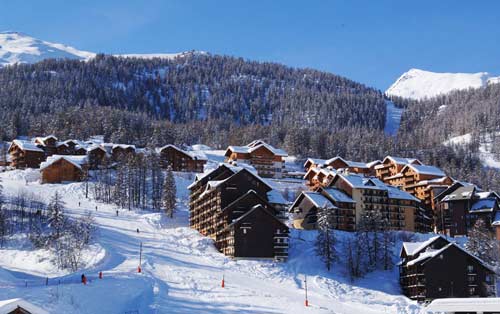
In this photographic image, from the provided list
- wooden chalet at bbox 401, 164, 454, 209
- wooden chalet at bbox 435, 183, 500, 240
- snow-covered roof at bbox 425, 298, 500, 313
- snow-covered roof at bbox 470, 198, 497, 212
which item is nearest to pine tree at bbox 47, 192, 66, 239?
snow-covered roof at bbox 425, 298, 500, 313

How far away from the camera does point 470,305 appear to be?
31.7m

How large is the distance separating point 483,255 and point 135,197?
55.8 meters

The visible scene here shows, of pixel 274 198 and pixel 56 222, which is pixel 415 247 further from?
pixel 56 222

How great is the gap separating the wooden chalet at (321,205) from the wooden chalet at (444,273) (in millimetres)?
19879

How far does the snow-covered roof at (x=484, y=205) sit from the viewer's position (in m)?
104

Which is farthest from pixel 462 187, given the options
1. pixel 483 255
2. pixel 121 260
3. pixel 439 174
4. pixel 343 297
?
pixel 121 260

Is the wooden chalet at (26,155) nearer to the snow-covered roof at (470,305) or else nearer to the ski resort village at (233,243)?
the ski resort village at (233,243)

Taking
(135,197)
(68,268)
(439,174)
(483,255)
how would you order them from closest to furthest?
1. (68,268)
2. (483,255)
3. (135,197)
4. (439,174)

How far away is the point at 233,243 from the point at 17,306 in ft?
163

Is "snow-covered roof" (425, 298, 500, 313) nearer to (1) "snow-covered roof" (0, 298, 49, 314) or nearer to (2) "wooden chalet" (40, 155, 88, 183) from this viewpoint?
(1) "snow-covered roof" (0, 298, 49, 314)

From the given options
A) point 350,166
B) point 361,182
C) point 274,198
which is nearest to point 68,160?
point 274,198

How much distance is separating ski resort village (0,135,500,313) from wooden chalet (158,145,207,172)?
20.9ft

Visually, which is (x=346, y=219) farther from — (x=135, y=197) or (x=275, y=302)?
(x=275, y=302)

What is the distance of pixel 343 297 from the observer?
67.0 m
